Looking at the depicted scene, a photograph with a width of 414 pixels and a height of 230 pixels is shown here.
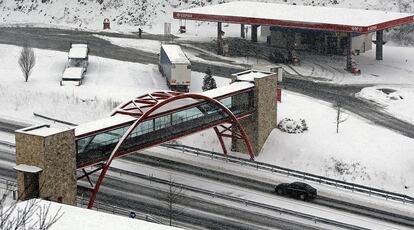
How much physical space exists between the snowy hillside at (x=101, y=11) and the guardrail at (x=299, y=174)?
45.7m

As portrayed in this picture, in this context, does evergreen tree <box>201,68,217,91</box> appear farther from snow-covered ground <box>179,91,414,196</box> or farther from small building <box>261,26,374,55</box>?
small building <box>261,26,374,55</box>

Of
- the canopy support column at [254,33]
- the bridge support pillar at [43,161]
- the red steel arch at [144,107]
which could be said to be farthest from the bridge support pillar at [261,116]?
the canopy support column at [254,33]

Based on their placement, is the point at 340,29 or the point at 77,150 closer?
the point at 77,150

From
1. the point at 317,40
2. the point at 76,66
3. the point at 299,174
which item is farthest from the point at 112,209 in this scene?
the point at 317,40

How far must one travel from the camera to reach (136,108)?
47.3m

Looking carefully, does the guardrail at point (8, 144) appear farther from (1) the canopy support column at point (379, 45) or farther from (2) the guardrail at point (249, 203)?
(1) the canopy support column at point (379, 45)

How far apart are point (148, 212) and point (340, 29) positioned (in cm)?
3830

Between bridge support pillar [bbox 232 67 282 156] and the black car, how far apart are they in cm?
1015

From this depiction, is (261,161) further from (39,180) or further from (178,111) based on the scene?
(39,180)

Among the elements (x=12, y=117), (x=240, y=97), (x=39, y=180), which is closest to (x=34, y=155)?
(x=39, y=180)

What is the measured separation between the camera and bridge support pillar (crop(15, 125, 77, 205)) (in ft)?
125

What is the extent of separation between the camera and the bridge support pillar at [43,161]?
38.0 m

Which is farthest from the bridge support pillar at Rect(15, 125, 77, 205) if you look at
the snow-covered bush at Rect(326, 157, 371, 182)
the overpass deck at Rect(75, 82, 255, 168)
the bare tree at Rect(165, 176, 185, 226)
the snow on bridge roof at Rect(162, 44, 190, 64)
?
the snow on bridge roof at Rect(162, 44, 190, 64)

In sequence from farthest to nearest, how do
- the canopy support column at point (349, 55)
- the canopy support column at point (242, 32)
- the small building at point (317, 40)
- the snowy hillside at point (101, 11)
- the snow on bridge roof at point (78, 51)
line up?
the snowy hillside at point (101, 11), the canopy support column at point (242, 32), the small building at point (317, 40), the canopy support column at point (349, 55), the snow on bridge roof at point (78, 51)
